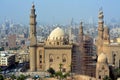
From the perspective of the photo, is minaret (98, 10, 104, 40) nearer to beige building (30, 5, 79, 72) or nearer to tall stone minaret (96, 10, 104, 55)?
tall stone minaret (96, 10, 104, 55)

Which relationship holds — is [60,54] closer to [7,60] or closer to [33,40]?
[33,40]

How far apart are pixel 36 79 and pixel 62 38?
3809 millimetres

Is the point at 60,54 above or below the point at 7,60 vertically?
above

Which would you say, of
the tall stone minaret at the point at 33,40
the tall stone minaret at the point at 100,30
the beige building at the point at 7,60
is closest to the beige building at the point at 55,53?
the tall stone minaret at the point at 33,40

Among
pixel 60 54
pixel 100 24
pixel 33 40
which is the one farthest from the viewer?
pixel 100 24

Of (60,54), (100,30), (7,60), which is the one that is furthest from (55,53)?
(7,60)

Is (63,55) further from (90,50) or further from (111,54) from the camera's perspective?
(111,54)

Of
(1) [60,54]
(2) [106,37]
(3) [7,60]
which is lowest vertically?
(3) [7,60]

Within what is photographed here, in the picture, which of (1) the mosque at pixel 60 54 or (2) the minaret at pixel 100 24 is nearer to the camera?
(1) the mosque at pixel 60 54

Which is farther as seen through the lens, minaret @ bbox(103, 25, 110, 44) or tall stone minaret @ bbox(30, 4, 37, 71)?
minaret @ bbox(103, 25, 110, 44)

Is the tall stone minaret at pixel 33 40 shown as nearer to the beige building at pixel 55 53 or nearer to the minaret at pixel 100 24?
the beige building at pixel 55 53

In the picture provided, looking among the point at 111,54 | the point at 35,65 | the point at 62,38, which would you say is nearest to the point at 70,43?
the point at 62,38

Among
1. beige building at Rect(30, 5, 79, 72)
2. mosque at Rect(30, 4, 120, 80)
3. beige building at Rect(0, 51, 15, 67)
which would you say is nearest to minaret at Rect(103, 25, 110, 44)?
mosque at Rect(30, 4, 120, 80)

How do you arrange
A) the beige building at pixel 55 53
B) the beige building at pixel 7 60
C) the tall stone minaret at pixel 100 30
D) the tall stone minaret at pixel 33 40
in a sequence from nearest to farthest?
the beige building at pixel 55 53 < the tall stone minaret at pixel 33 40 < the tall stone minaret at pixel 100 30 < the beige building at pixel 7 60
